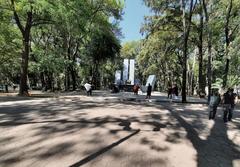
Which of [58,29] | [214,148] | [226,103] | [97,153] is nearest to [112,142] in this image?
[97,153]

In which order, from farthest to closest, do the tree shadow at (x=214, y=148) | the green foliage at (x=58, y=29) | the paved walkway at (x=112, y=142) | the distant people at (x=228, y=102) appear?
1. the green foliage at (x=58, y=29)
2. the distant people at (x=228, y=102)
3. the tree shadow at (x=214, y=148)
4. the paved walkway at (x=112, y=142)

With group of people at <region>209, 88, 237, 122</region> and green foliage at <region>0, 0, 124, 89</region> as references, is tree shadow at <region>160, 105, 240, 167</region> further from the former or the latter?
green foliage at <region>0, 0, 124, 89</region>

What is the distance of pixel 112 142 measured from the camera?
796cm

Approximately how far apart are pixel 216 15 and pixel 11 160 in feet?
87.1

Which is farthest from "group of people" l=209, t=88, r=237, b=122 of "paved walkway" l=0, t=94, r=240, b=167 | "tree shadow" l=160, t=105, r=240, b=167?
"tree shadow" l=160, t=105, r=240, b=167

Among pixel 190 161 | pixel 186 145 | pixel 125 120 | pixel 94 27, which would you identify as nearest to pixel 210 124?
pixel 125 120

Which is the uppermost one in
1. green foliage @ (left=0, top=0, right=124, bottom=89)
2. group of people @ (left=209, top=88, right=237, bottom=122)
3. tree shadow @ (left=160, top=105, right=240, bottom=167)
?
green foliage @ (left=0, top=0, right=124, bottom=89)

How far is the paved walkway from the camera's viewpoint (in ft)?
21.8

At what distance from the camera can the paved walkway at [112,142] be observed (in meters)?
6.65

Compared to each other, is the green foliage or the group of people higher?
the green foliage

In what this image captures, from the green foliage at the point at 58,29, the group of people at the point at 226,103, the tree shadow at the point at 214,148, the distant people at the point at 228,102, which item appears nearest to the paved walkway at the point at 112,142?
the tree shadow at the point at 214,148

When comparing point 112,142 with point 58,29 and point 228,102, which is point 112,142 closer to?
point 228,102

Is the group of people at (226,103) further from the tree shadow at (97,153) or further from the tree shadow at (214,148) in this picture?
the tree shadow at (97,153)

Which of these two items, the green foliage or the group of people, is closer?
the group of people
